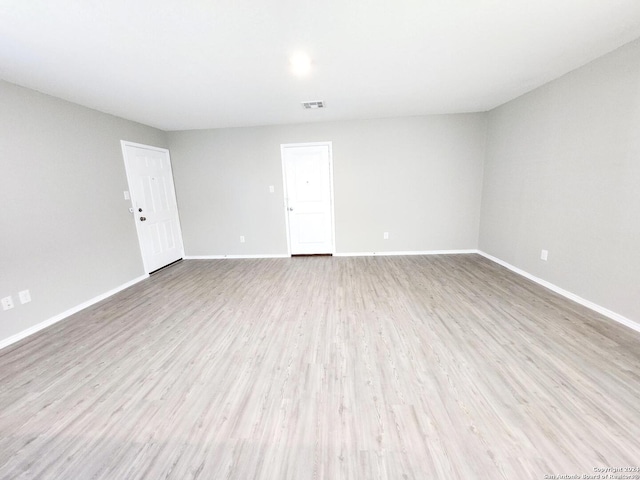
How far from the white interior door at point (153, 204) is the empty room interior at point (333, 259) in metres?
0.05

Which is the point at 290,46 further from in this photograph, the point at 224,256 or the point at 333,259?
the point at 224,256

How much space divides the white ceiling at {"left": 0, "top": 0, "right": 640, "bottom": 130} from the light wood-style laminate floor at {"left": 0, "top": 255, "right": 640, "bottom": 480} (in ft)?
7.74

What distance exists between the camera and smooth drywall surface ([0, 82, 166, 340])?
2408 millimetres

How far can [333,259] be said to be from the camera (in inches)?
182

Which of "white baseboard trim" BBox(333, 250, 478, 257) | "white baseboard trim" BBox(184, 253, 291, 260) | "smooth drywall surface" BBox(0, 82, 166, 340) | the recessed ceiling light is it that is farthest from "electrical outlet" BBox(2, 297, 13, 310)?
"white baseboard trim" BBox(333, 250, 478, 257)

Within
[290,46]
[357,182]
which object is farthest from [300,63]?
[357,182]

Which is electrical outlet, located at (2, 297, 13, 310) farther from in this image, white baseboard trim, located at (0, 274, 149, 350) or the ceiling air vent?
the ceiling air vent

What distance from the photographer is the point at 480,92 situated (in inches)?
127

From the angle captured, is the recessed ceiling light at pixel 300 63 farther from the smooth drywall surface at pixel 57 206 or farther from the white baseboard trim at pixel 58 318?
the white baseboard trim at pixel 58 318

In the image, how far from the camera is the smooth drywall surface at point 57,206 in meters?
2.41

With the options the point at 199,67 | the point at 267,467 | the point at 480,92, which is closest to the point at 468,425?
the point at 267,467

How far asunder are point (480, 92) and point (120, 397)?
4.65 m

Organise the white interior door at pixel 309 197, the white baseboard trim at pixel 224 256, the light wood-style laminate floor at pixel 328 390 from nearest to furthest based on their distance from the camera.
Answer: the light wood-style laminate floor at pixel 328 390 < the white interior door at pixel 309 197 < the white baseboard trim at pixel 224 256

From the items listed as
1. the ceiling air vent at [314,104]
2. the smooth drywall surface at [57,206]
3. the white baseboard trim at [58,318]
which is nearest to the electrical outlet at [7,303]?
the smooth drywall surface at [57,206]
